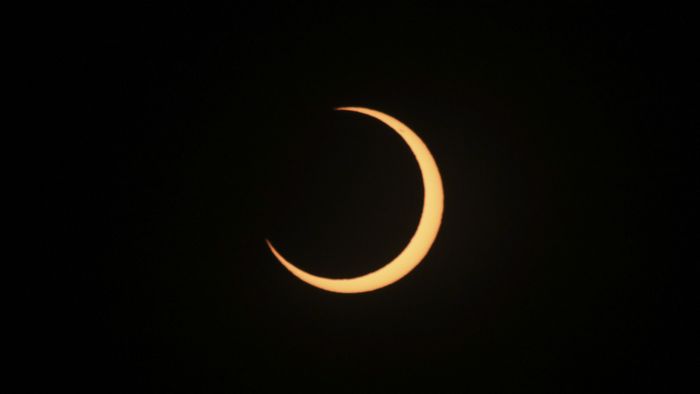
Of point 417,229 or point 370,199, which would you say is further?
point 370,199

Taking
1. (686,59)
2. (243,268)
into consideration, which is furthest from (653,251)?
(243,268)

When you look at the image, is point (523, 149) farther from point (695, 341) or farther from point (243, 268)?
point (243, 268)

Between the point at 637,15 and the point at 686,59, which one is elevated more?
the point at 637,15

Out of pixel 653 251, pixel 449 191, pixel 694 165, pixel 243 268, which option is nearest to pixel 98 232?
pixel 243 268

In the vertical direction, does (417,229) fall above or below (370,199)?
below

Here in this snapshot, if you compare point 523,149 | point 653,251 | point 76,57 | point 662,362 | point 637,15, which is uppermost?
point 76,57

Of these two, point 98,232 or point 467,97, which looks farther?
point 98,232
